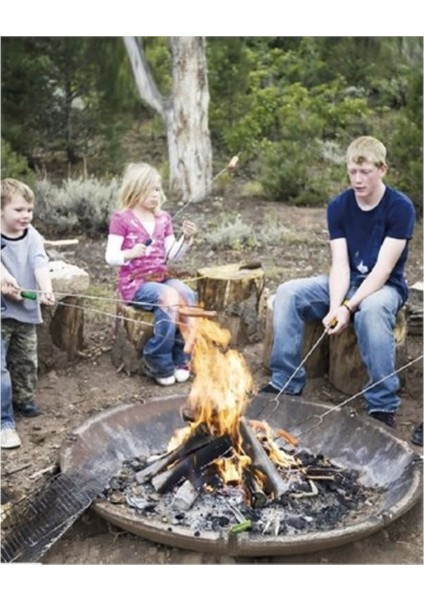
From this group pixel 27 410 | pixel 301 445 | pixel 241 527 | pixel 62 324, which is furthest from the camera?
pixel 62 324

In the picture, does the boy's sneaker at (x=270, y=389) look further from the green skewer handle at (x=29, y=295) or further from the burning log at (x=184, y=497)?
the green skewer handle at (x=29, y=295)

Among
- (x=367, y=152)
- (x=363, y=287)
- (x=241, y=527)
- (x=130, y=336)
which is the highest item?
(x=367, y=152)

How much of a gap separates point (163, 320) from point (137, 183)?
72 centimetres

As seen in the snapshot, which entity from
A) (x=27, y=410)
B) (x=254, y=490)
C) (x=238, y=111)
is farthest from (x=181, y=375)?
(x=238, y=111)

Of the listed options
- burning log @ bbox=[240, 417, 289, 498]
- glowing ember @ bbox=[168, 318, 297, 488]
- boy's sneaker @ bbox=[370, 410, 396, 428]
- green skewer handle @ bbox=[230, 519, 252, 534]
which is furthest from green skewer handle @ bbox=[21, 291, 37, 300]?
boy's sneaker @ bbox=[370, 410, 396, 428]

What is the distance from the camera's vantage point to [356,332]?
3.92 m

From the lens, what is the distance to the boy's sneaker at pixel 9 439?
3.66 m

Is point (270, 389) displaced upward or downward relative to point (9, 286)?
downward

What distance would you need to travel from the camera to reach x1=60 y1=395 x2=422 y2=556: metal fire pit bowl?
109 inches

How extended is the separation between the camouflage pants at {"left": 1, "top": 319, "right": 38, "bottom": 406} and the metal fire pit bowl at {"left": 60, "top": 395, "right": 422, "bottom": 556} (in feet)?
1.98

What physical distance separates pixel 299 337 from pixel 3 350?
4.73 feet

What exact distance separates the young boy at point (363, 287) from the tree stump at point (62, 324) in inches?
43.8

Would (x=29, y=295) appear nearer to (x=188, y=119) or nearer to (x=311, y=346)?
(x=311, y=346)

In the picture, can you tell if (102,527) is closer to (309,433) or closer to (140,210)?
(309,433)
